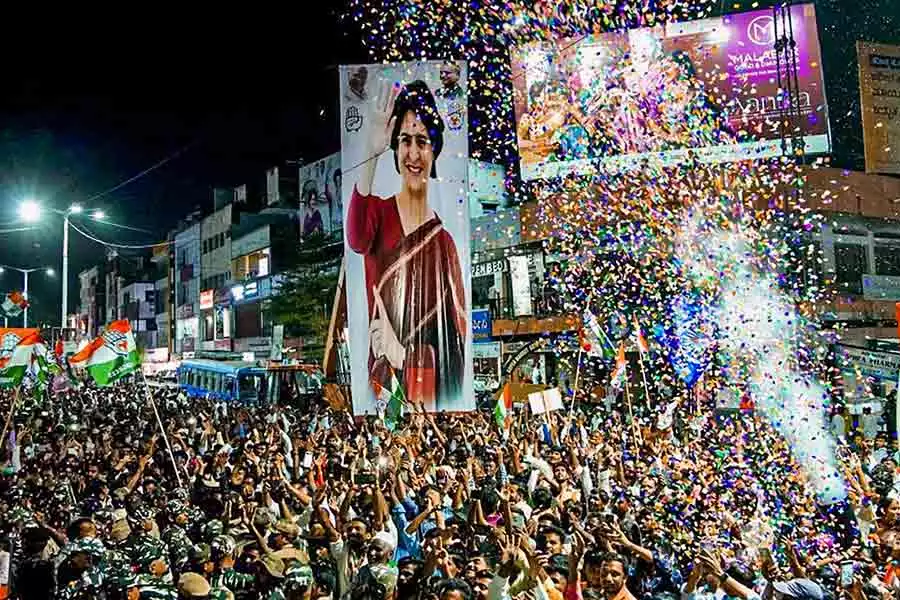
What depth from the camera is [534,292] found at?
24844mm

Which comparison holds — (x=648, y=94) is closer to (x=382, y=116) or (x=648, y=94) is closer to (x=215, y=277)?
(x=382, y=116)

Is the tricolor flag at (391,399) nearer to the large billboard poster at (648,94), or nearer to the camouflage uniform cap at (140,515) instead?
the camouflage uniform cap at (140,515)

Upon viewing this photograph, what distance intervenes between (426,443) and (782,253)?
13.2 metres

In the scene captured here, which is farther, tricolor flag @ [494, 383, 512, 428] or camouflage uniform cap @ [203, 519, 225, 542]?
tricolor flag @ [494, 383, 512, 428]

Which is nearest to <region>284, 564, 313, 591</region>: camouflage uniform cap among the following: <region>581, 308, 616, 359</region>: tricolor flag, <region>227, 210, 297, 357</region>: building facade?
<region>581, 308, 616, 359</region>: tricolor flag

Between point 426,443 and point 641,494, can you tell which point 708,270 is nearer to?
point 426,443

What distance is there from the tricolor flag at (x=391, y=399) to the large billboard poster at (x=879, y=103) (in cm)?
1440

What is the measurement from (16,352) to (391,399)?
634 cm

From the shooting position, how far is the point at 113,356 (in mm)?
10852

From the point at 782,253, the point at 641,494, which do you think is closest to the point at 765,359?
the point at 782,253

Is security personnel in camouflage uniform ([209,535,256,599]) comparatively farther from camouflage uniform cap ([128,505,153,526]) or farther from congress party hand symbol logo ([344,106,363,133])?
congress party hand symbol logo ([344,106,363,133])

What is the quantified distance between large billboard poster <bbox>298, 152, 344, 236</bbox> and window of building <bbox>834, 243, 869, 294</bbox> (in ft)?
68.4

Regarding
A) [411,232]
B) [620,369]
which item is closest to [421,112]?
[411,232]

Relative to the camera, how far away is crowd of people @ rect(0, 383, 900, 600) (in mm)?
4449
